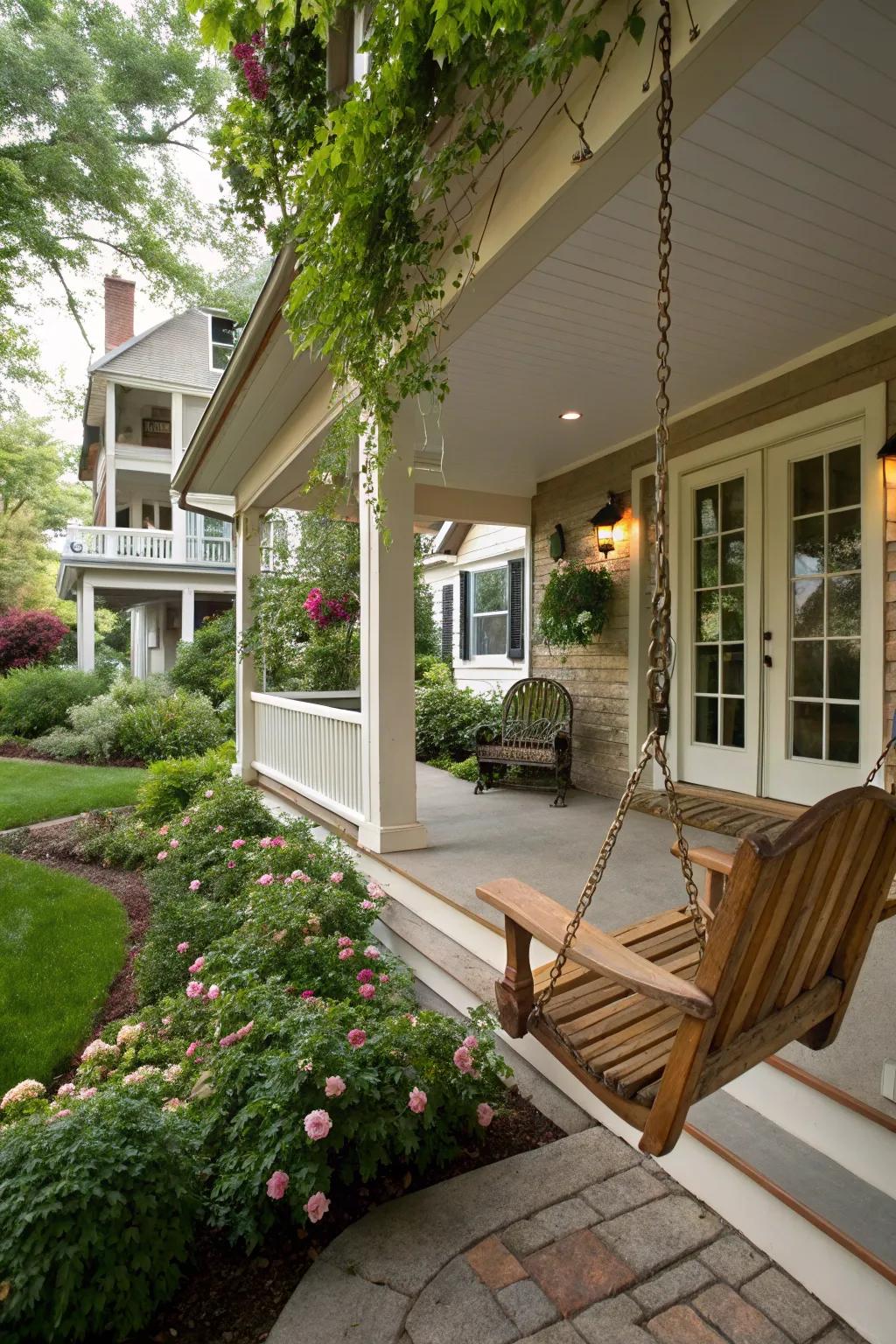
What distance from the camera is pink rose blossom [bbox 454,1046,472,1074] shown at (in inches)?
72.4

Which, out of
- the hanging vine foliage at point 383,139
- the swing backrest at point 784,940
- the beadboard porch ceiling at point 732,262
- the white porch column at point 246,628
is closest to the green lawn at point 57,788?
the white porch column at point 246,628

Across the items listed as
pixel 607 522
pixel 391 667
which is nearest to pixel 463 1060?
pixel 391 667

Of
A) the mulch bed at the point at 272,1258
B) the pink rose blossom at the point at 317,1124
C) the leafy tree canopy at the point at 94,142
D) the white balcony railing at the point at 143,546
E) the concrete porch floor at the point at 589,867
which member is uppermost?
the leafy tree canopy at the point at 94,142

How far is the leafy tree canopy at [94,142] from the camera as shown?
315 inches

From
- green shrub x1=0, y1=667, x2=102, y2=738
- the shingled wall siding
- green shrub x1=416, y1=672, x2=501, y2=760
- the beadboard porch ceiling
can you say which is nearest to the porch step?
the shingled wall siding

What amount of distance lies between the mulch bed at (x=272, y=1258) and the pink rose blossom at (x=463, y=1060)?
19 centimetres

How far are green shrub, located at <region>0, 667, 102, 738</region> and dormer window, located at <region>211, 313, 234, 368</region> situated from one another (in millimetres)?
8265

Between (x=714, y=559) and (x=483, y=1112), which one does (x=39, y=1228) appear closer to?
(x=483, y=1112)

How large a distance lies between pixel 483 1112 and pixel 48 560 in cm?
2474

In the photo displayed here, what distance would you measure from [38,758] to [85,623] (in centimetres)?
488

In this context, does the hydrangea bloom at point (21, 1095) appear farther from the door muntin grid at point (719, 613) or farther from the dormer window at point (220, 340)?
the dormer window at point (220, 340)

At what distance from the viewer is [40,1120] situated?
5.31 ft

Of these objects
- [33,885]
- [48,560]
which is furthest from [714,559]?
[48,560]

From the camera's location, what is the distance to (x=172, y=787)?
5473mm
